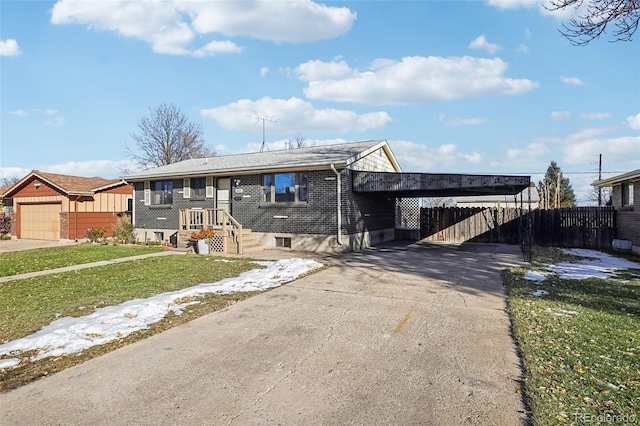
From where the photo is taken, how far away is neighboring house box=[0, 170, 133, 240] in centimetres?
2008

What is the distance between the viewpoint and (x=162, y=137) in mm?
37156

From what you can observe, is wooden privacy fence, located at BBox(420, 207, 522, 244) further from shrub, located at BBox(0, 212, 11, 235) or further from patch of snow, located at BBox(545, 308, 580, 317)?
shrub, located at BBox(0, 212, 11, 235)

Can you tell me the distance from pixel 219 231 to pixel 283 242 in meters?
2.68

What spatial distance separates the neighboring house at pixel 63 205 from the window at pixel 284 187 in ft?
39.8

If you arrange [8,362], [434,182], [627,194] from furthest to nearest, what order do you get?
[627,194], [434,182], [8,362]

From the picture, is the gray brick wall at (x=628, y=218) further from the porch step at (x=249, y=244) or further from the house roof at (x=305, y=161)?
the porch step at (x=249, y=244)

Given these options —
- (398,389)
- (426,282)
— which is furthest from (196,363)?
(426,282)

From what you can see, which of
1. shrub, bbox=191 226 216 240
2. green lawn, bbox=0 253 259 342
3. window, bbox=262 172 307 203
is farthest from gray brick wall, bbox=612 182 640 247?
shrub, bbox=191 226 216 240

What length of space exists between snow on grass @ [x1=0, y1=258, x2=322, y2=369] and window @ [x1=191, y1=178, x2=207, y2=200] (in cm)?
950

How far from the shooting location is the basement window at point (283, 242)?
14672 mm

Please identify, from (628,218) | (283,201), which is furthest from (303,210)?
(628,218)

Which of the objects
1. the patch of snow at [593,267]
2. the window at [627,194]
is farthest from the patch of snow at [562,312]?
→ the window at [627,194]

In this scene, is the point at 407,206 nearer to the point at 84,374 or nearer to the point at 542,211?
the point at 542,211

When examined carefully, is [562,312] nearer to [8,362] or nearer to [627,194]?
[8,362]
